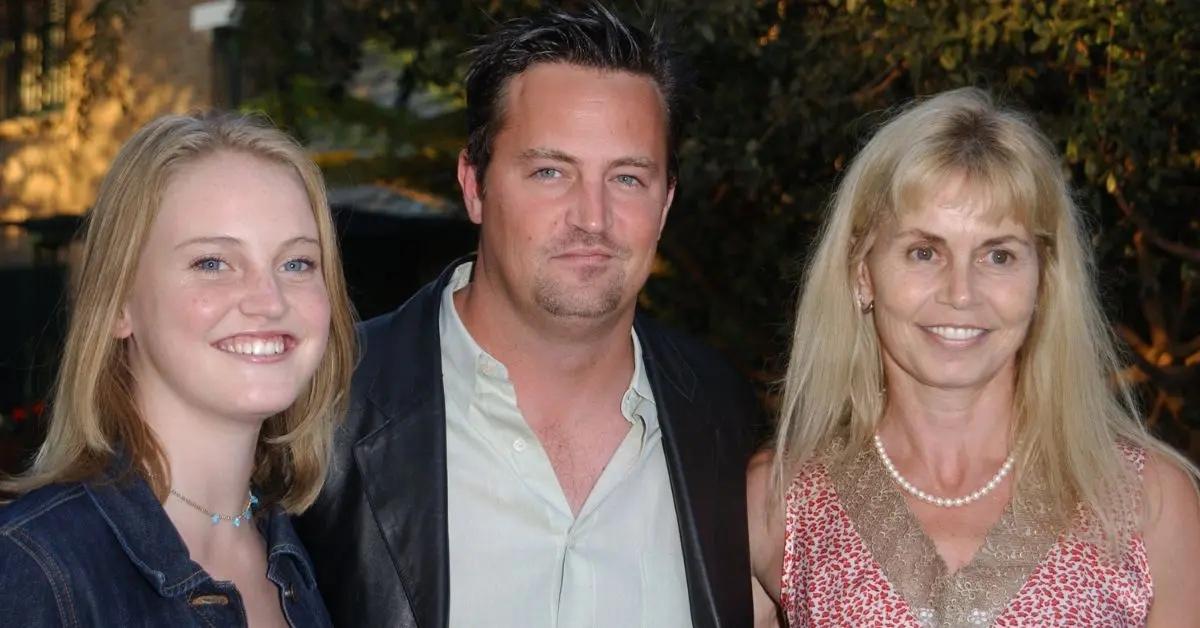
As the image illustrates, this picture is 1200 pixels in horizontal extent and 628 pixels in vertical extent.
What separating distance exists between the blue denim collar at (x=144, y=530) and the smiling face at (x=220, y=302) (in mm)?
172

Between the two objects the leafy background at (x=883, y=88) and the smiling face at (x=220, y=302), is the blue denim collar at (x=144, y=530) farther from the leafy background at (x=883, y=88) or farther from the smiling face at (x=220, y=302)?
the leafy background at (x=883, y=88)

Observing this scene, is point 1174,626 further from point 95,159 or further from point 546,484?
point 95,159

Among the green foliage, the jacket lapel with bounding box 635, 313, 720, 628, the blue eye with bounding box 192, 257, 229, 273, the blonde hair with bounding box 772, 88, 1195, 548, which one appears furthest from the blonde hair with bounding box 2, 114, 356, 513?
the green foliage

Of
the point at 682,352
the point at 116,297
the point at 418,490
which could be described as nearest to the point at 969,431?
the point at 682,352

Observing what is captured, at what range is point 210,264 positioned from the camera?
7.68 feet

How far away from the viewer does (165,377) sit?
235 centimetres

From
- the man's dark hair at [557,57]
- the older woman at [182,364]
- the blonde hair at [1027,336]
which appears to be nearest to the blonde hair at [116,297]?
the older woman at [182,364]

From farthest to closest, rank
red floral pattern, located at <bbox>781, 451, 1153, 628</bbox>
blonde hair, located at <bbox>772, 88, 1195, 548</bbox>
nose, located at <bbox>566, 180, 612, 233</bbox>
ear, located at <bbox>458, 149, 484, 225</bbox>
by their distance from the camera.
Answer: ear, located at <bbox>458, 149, 484, 225</bbox>
nose, located at <bbox>566, 180, 612, 233</bbox>
blonde hair, located at <bbox>772, 88, 1195, 548</bbox>
red floral pattern, located at <bbox>781, 451, 1153, 628</bbox>

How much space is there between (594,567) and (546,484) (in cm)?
21

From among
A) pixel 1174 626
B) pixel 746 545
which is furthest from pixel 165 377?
pixel 1174 626

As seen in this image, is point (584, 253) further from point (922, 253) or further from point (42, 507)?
point (42, 507)

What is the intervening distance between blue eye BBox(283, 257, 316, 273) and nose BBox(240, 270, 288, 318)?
0.07m

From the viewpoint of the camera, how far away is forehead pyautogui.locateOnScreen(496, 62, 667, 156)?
3102 millimetres

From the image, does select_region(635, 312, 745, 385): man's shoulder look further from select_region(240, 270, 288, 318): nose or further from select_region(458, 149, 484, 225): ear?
select_region(240, 270, 288, 318): nose
